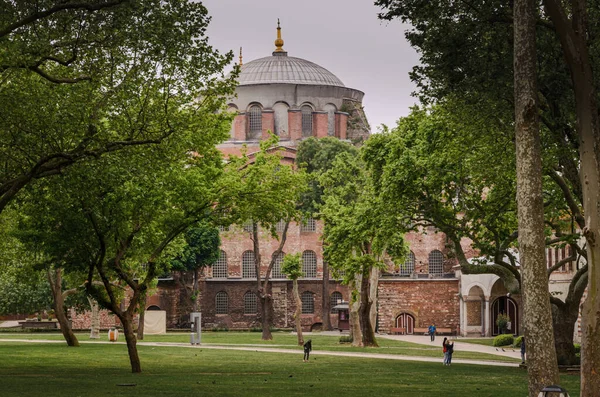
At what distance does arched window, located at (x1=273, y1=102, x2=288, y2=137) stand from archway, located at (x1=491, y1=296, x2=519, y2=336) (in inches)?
1042

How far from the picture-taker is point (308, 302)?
83250mm

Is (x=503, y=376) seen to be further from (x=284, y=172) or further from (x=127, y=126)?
(x=127, y=126)

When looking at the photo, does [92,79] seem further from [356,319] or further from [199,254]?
[199,254]

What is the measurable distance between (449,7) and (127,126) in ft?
24.6

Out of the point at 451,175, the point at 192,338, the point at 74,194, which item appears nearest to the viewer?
the point at 74,194

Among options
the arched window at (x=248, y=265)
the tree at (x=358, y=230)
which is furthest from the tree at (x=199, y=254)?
the tree at (x=358, y=230)

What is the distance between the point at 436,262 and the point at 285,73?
74.2 ft

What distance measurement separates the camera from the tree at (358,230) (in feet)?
113

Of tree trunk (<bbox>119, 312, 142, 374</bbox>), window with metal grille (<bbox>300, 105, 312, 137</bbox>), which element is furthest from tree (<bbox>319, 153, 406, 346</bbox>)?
window with metal grille (<bbox>300, 105, 312, 137</bbox>)

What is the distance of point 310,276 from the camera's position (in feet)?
278

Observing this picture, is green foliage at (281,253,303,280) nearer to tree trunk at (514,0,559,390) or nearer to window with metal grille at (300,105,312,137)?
tree trunk at (514,0,559,390)

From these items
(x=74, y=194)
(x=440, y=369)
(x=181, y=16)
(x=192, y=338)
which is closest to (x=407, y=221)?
(x=440, y=369)

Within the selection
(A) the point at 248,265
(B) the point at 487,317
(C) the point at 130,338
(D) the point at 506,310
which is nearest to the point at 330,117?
(A) the point at 248,265

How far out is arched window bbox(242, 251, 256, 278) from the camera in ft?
277
